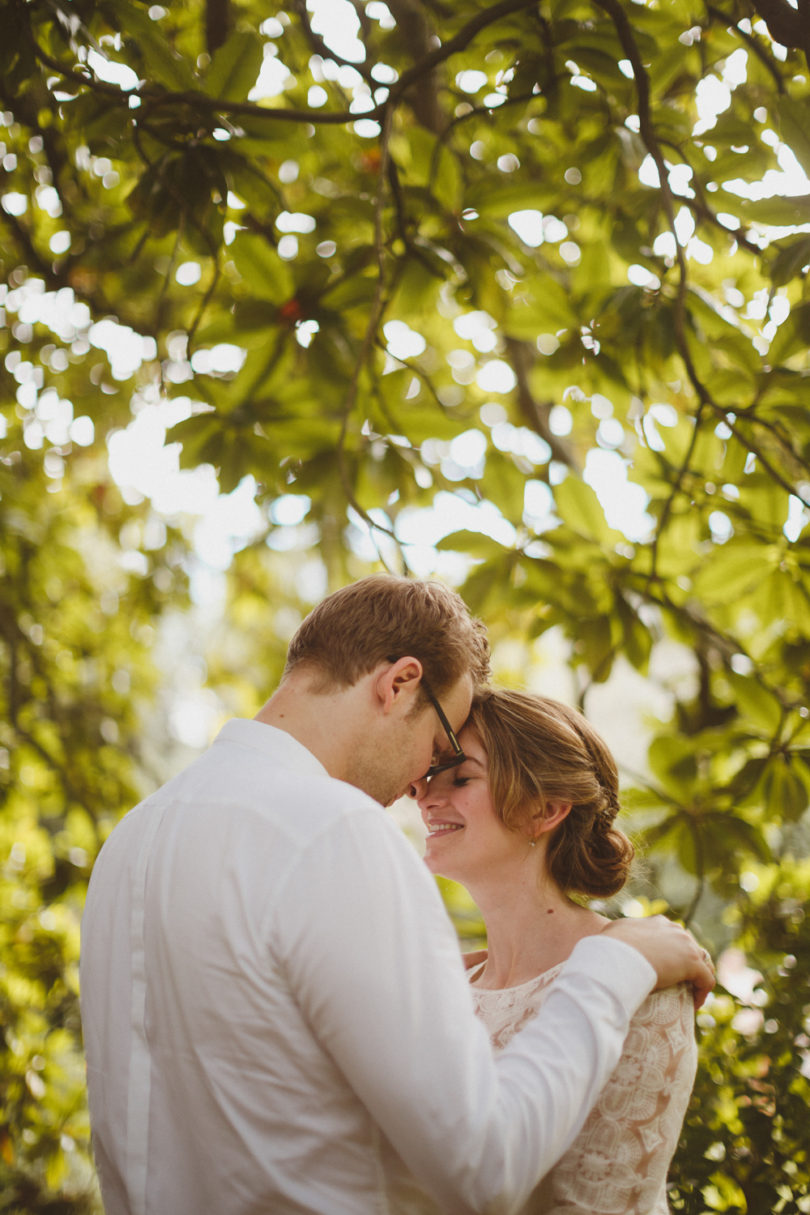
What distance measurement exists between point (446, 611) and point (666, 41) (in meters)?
1.42

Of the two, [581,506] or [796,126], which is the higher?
[796,126]

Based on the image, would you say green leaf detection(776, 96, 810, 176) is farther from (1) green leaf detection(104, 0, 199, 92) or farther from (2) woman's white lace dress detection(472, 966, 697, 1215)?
(2) woman's white lace dress detection(472, 966, 697, 1215)

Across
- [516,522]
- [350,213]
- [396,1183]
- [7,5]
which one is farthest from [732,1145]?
[7,5]

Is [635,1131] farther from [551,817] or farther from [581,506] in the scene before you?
[581,506]

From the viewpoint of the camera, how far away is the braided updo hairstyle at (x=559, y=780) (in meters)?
1.87

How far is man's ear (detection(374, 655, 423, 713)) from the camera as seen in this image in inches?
57.4

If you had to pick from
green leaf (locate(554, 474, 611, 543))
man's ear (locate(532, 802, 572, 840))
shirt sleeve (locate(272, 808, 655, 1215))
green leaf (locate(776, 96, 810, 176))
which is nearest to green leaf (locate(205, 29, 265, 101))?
green leaf (locate(776, 96, 810, 176))

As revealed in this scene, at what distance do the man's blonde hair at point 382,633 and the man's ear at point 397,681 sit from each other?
2cm

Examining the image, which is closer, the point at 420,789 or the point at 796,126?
the point at 796,126

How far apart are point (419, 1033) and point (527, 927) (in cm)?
94

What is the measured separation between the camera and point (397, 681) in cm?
148

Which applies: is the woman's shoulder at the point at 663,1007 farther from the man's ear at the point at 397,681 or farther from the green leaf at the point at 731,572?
the green leaf at the point at 731,572

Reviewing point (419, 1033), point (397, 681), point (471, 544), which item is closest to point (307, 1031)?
point (419, 1033)

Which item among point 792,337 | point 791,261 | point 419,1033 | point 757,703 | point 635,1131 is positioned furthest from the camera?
point 757,703
